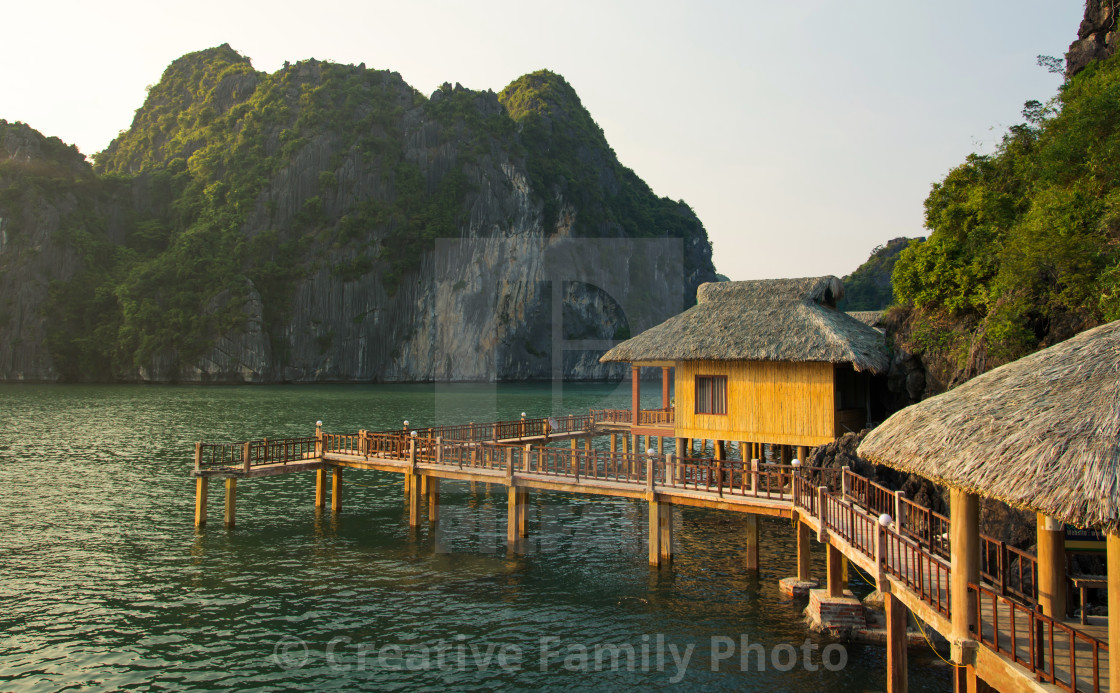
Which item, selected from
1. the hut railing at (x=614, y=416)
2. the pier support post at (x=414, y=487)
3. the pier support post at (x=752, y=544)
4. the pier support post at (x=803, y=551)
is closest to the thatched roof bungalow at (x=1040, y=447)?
the pier support post at (x=803, y=551)

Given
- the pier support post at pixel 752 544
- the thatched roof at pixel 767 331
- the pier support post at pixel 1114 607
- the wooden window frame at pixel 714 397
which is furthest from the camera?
the wooden window frame at pixel 714 397

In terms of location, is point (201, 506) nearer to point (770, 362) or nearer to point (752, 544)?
point (752, 544)

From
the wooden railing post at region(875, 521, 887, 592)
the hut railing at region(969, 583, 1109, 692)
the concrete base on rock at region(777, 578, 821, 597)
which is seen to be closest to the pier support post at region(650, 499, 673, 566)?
the concrete base on rock at region(777, 578, 821, 597)

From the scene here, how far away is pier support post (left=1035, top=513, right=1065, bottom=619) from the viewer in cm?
898

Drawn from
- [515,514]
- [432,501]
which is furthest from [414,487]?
[515,514]

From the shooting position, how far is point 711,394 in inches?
874

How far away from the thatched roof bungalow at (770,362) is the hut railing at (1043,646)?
1194 cm

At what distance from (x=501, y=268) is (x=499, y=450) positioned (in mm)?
90307

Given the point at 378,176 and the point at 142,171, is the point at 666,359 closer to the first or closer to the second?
the point at 378,176

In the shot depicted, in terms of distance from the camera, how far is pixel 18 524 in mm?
22344

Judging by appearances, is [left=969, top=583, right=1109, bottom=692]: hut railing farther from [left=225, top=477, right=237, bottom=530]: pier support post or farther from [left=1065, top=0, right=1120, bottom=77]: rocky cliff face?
[left=1065, top=0, right=1120, bottom=77]: rocky cliff face

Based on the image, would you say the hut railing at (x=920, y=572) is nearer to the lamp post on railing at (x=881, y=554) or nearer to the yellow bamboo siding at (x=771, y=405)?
the lamp post on railing at (x=881, y=554)

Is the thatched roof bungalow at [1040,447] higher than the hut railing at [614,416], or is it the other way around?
the thatched roof bungalow at [1040,447]

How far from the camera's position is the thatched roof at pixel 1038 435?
663 cm
